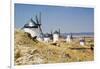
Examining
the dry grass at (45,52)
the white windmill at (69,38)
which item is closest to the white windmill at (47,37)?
the dry grass at (45,52)

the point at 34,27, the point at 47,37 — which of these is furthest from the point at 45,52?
the point at 34,27

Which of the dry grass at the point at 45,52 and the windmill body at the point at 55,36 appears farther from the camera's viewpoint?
the windmill body at the point at 55,36

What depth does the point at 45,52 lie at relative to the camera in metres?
1.97

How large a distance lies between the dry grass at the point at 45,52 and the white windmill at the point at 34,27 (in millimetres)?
53

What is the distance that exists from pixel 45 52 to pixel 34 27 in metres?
0.27

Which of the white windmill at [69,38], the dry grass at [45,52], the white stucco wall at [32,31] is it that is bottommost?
the dry grass at [45,52]

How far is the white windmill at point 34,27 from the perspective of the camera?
1922mm

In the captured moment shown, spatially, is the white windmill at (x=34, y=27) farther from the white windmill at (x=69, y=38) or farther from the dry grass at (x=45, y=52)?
the white windmill at (x=69, y=38)

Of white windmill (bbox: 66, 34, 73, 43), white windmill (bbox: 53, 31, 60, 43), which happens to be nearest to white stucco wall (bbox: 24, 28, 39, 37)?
white windmill (bbox: 53, 31, 60, 43)

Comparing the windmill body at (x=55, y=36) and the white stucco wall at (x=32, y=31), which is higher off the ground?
the white stucco wall at (x=32, y=31)

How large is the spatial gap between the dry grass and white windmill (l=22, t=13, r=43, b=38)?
0.05 metres

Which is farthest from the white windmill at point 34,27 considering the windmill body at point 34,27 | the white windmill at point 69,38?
the white windmill at point 69,38
